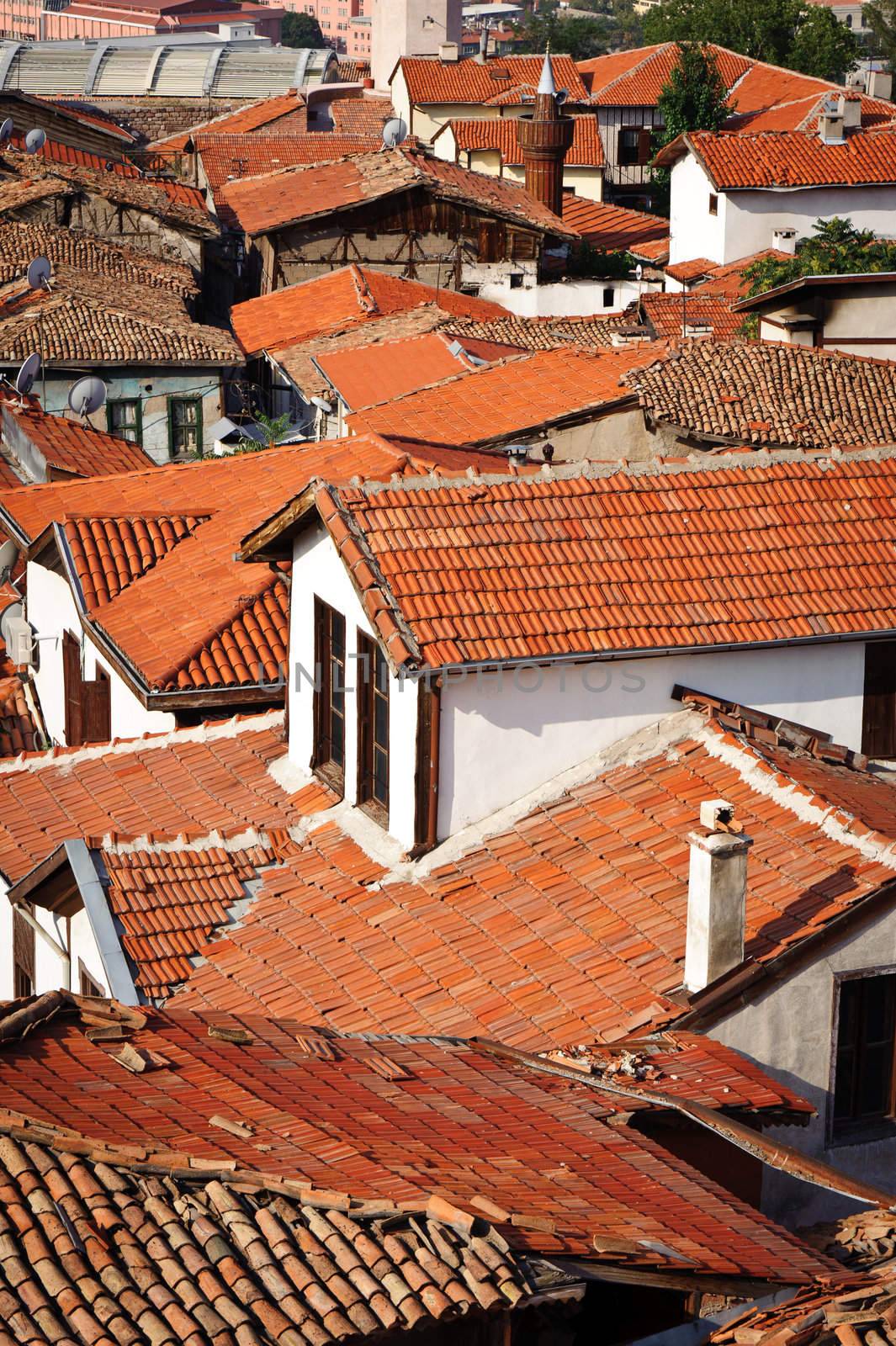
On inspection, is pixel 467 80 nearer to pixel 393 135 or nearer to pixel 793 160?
pixel 393 135

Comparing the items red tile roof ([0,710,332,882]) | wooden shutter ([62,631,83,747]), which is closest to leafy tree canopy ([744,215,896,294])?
wooden shutter ([62,631,83,747])

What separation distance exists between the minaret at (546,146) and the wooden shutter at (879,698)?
39308 mm

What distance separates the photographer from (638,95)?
76812 mm

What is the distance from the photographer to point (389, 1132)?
30.7 feet

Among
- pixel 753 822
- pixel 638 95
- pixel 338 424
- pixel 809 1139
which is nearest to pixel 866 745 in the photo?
pixel 753 822

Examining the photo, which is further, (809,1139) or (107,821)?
(107,821)

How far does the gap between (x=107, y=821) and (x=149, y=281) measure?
29014mm

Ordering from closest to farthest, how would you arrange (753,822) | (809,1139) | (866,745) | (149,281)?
1. (809,1139)
2. (753,822)
3. (866,745)
4. (149,281)

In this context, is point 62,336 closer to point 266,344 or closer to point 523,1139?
point 266,344

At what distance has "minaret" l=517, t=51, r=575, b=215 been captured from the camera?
52.0m

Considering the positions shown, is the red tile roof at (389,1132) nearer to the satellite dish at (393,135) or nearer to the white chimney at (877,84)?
the satellite dish at (393,135)

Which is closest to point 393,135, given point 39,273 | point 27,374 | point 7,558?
point 39,273

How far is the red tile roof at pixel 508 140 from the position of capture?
221 feet

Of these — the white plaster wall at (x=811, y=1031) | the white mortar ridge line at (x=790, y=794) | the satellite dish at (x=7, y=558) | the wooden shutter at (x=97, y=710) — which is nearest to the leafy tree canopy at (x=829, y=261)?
the satellite dish at (x=7, y=558)
